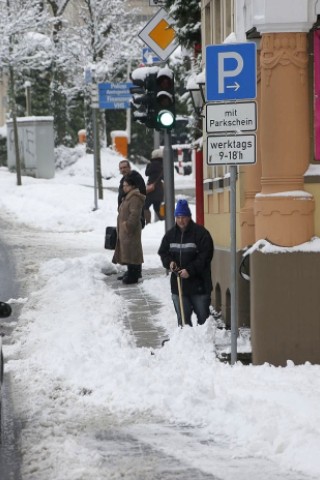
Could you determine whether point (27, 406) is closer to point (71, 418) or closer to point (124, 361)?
point (71, 418)

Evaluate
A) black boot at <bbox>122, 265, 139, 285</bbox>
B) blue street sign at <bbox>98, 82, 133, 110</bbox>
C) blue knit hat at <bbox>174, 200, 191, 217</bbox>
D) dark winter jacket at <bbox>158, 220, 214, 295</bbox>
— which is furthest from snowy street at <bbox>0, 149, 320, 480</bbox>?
blue street sign at <bbox>98, 82, 133, 110</bbox>

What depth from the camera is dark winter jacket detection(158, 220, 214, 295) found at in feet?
48.1

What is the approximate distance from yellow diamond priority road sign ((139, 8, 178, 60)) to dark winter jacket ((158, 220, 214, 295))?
6.18 meters

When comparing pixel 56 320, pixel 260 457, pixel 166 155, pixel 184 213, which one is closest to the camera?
pixel 260 457

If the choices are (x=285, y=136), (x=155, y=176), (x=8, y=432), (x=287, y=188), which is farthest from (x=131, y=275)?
(x=8, y=432)

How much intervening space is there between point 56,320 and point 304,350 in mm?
4341

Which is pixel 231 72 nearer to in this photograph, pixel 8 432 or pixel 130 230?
pixel 8 432

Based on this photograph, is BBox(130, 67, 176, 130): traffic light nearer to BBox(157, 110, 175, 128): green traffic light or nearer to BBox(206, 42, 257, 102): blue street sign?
BBox(157, 110, 175, 128): green traffic light

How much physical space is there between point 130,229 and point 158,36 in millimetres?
2909

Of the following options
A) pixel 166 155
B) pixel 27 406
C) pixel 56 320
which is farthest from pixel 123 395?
pixel 166 155

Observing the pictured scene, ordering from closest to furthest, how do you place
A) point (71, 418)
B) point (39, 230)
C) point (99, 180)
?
point (71, 418) < point (39, 230) < point (99, 180)

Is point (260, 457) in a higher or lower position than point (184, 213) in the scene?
lower

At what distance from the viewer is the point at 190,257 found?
14703 millimetres

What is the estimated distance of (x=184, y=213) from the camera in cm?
1456
